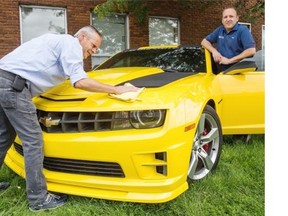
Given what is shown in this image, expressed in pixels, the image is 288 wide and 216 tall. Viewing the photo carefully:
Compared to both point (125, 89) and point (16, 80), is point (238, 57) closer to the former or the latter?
point (125, 89)

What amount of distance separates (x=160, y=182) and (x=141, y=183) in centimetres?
13

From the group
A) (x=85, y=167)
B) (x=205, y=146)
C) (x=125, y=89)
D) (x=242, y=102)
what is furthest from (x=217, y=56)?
(x=85, y=167)

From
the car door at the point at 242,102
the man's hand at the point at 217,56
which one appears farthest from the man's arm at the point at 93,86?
the man's hand at the point at 217,56

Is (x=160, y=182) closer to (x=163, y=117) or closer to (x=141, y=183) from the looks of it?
(x=141, y=183)

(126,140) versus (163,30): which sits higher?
(163,30)

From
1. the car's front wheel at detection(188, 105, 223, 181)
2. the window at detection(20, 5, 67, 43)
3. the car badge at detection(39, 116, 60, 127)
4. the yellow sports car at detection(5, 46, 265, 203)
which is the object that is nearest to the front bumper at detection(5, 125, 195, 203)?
the yellow sports car at detection(5, 46, 265, 203)

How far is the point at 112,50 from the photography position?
1018 cm

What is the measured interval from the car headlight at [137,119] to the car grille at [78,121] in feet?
0.04

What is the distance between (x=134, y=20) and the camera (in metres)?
10.3

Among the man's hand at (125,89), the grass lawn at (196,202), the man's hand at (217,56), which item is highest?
the man's hand at (217,56)

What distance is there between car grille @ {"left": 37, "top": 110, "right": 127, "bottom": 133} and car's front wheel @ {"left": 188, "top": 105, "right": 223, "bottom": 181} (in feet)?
2.56

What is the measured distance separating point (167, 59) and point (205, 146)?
52.8 inches

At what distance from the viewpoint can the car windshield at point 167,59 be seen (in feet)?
13.1

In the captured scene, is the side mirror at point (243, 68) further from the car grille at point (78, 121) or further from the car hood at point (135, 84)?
the car grille at point (78, 121)
